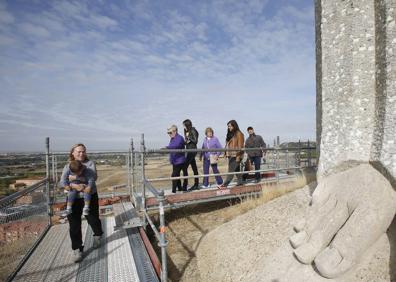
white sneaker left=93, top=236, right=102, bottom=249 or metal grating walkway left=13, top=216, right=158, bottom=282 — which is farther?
white sneaker left=93, top=236, right=102, bottom=249

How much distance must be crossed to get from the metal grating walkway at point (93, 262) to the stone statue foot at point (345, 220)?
2.10 meters

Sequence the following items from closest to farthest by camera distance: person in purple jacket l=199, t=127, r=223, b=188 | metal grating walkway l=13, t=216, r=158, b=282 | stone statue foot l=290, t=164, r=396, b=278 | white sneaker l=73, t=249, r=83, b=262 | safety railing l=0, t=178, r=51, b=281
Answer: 1. stone statue foot l=290, t=164, r=396, b=278
2. safety railing l=0, t=178, r=51, b=281
3. metal grating walkway l=13, t=216, r=158, b=282
4. white sneaker l=73, t=249, r=83, b=262
5. person in purple jacket l=199, t=127, r=223, b=188

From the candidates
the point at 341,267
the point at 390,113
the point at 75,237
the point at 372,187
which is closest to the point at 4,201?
the point at 75,237

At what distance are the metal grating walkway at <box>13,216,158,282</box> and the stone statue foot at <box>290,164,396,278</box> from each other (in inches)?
82.6

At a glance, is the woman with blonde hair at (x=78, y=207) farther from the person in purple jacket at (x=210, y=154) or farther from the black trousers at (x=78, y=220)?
the person in purple jacket at (x=210, y=154)

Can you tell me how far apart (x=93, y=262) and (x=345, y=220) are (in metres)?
3.57

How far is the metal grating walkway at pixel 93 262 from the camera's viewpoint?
3914 millimetres

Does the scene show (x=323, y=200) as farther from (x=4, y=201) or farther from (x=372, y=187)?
(x=4, y=201)

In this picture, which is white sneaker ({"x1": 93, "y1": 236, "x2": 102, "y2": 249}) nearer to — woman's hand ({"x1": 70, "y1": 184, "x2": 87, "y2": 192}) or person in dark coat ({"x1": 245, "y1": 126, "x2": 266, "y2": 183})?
woman's hand ({"x1": 70, "y1": 184, "x2": 87, "y2": 192})

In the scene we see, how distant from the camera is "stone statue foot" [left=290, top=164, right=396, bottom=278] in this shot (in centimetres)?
349

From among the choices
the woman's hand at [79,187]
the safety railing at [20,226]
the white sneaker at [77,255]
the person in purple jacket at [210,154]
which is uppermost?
the person in purple jacket at [210,154]

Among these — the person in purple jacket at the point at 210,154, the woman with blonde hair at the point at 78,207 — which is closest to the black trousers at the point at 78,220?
the woman with blonde hair at the point at 78,207

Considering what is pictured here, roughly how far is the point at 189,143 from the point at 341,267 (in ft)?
15.7

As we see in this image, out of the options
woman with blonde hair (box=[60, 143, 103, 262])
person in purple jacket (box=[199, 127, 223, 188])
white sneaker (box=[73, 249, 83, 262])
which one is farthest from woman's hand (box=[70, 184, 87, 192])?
person in purple jacket (box=[199, 127, 223, 188])
